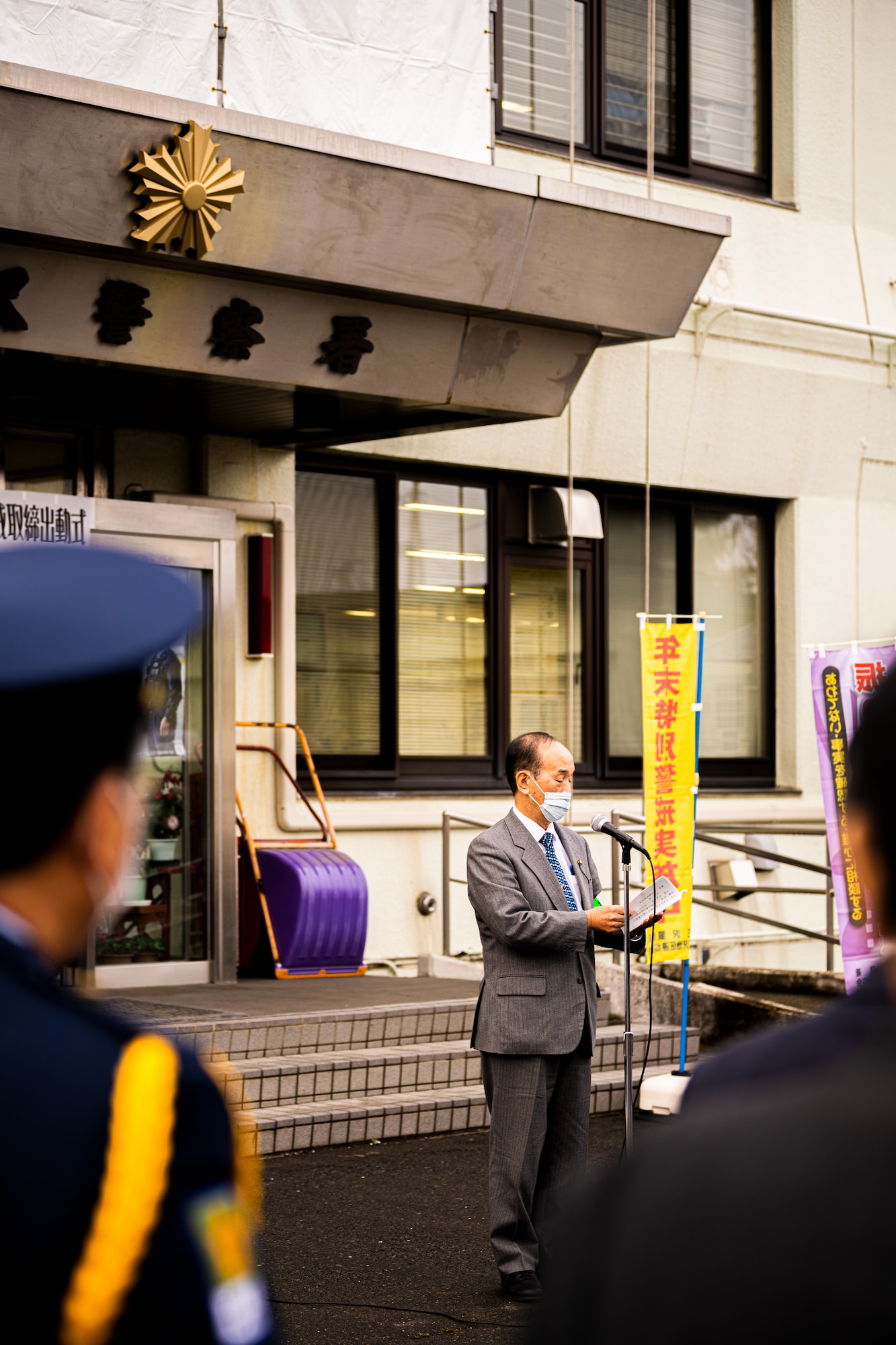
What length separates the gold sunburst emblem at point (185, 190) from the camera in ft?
28.7

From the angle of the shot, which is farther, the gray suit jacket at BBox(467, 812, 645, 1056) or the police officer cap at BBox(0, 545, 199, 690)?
the gray suit jacket at BBox(467, 812, 645, 1056)

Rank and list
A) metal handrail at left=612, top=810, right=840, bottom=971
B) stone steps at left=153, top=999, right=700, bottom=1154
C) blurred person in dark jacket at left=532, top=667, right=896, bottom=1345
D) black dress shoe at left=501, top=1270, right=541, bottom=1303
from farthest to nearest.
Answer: metal handrail at left=612, top=810, right=840, bottom=971, stone steps at left=153, top=999, right=700, bottom=1154, black dress shoe at left=501, top=1270, right=541, bottom=1303, blurred person in dark jacket at left=532, top=667, right=896, bottom=1345

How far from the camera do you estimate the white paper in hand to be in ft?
20.3

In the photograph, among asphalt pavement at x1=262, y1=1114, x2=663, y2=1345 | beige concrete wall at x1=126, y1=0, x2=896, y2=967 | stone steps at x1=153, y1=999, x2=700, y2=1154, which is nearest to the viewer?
asphalt pavement at x1=262, y1=1114, x2=663, y2=1345

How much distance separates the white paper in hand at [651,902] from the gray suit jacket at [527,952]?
0.38ft

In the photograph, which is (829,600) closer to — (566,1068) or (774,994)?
(774,994)

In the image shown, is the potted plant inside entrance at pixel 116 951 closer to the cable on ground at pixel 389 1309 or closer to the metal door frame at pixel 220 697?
the metal door frame at pixel 220 697

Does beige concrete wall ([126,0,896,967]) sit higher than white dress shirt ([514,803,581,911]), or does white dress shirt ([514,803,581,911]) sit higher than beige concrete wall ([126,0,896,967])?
beige concrete wall ([126,0,896,967])

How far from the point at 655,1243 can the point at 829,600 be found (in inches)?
562

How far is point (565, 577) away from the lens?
45.7ft

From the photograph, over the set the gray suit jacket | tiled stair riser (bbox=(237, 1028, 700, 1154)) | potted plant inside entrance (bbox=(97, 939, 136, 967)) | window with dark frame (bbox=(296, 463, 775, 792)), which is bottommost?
tiled stair riser (bbox=(237, 1028, 700, 1154))

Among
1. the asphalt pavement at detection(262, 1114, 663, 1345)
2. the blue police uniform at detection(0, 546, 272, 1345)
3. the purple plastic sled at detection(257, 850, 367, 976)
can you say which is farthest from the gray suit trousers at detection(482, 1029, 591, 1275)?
the blue police uniform at detection(0, 546, 272, 1345)

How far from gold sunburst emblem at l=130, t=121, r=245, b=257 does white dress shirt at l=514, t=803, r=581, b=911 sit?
159 inches

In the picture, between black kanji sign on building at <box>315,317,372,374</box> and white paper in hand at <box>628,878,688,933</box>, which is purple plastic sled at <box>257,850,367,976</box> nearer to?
black kanji sign on building at <box>315,317,372,374</box>
